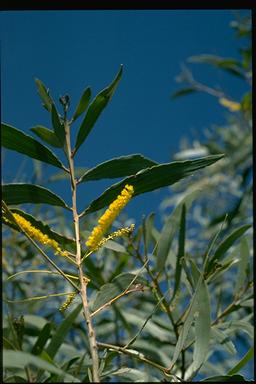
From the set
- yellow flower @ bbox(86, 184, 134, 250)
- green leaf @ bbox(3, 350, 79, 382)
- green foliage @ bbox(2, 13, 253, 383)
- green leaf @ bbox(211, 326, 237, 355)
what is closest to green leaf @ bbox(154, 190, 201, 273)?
green foliage @ bbox(2, 13, 253, 383)

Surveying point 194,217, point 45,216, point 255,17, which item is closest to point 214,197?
point 194,217

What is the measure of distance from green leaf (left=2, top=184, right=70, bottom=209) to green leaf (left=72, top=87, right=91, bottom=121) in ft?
0.32

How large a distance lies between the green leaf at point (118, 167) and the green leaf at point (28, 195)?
0.04 meters

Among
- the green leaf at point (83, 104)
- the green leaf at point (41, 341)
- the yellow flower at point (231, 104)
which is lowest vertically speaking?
the green leaf at point (41, 341)

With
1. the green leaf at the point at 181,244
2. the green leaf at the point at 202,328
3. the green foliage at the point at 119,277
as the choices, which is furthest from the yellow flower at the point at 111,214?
the green leaf at the point at 181,244

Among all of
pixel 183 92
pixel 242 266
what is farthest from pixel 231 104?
pixel 242 266

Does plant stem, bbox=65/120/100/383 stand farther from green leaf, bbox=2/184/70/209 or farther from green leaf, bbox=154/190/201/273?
green leaf, bbox=154/190/201/273

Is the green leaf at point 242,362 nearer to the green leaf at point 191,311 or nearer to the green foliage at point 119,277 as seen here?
the green foliage at point 119,277

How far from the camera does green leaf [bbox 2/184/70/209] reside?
71cm

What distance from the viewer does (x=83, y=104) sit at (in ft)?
2.44

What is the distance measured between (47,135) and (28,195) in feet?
0.26

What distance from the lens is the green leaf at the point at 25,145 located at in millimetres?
677

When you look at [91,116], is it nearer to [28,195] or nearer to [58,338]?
[28,195]
